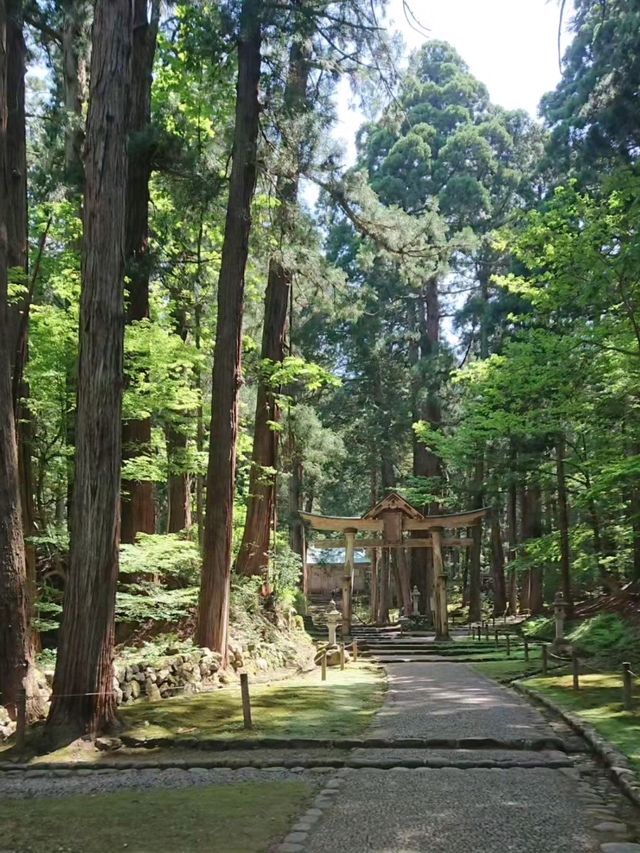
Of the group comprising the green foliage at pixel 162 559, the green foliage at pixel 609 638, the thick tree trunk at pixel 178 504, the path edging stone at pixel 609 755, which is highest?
the thick tree trunk at pixel 178 504

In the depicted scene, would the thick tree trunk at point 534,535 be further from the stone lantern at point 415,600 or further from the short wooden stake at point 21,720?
the short wooden stake at point 21,720

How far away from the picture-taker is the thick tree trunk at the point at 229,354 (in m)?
10.8

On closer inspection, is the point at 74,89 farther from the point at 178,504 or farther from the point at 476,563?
the point at 476,563

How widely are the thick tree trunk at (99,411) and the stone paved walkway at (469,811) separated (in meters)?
2.77

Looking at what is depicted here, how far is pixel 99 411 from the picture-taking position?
7.23m

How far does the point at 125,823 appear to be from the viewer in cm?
432

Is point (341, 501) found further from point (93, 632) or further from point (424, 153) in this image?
point (93, 632)

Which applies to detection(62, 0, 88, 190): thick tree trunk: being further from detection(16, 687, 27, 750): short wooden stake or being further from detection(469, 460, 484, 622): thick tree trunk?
detection(469, 460, 484, 622): thick tree trunk

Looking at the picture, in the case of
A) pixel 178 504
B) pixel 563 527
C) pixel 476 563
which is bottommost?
pixel 476 563

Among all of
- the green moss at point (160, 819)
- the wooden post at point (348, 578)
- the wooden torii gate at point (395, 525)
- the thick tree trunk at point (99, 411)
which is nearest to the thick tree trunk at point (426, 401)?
the wooden torii gate at point (395, 525)

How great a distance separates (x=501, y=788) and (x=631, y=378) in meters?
8.82

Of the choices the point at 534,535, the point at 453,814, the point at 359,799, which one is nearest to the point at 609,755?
the point at 453,814

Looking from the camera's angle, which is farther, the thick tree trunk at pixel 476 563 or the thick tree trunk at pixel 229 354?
the thick tree trunk at pixel 476 563

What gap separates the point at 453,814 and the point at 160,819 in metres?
1.75
